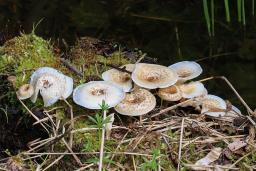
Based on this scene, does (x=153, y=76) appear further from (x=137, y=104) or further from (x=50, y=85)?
(x=50, y=85)

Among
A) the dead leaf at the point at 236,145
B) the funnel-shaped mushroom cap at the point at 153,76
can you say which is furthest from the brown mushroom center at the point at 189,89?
the dead leaf at the point at 236,145

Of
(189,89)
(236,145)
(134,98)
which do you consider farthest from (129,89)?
(236,145)

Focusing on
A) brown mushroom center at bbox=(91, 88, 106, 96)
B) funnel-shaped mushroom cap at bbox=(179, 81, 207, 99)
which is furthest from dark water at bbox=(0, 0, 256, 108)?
brown mushroom center at bbox=(91, 88, 106, 96)

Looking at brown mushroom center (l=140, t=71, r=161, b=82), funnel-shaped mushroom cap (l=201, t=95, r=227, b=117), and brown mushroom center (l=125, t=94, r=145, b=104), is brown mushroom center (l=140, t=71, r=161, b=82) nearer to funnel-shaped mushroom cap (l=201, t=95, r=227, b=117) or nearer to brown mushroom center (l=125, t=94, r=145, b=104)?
brown mushroom center (l=125, t=94, r=145, b=104)

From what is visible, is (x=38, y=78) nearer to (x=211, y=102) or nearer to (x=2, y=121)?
(x=2, y=121)

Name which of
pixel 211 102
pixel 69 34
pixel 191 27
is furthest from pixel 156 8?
pixel 211 102

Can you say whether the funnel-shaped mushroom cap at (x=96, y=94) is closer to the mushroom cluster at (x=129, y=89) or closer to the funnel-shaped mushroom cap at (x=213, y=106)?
the mushroom cluster at (x=129, y=89)
